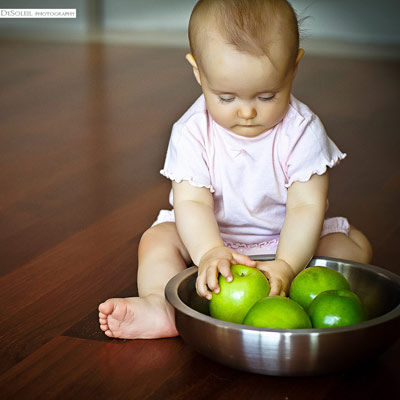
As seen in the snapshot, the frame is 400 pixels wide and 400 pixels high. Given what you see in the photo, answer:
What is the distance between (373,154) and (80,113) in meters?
0.94

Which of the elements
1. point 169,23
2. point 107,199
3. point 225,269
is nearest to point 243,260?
point 225,269

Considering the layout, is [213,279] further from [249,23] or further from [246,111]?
[249,23]

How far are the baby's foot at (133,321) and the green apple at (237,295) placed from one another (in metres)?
0.09

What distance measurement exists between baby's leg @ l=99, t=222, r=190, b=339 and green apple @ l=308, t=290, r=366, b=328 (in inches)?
8.3

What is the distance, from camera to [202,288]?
1084 mm

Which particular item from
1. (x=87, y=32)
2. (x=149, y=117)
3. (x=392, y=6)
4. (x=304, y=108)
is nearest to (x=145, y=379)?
(x=304, y=108)

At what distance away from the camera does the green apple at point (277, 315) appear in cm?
98

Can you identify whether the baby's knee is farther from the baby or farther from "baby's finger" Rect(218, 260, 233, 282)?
"baby's finger" Rect(218, 260, 233, 282)

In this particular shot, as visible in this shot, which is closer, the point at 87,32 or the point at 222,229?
the point at 222,229

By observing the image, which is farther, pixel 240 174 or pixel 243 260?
pixel 240 174

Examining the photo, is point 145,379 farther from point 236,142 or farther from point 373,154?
point 373,154

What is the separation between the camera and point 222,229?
137cm

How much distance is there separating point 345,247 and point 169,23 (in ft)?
9.67

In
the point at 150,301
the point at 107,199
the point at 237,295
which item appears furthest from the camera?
the point at 107,199
